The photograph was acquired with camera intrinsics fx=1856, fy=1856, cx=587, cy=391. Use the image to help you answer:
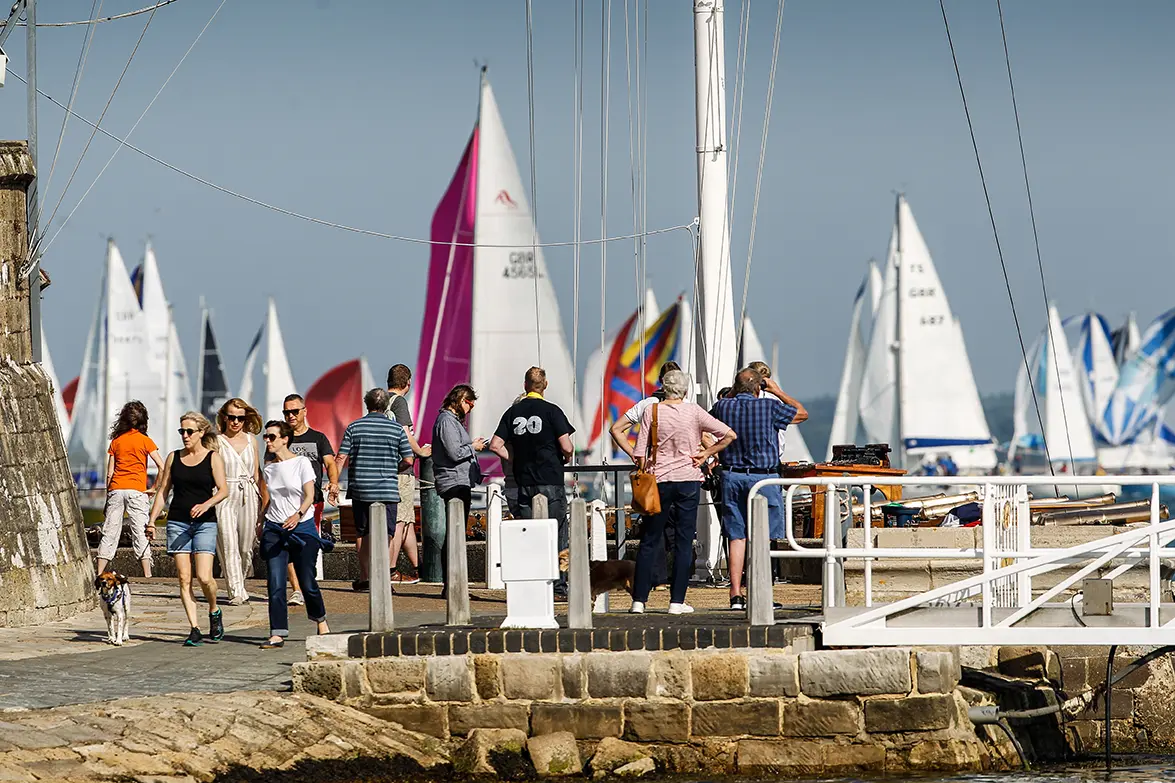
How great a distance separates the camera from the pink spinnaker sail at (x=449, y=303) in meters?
38.3

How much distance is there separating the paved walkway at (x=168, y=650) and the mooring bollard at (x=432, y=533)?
0.38m

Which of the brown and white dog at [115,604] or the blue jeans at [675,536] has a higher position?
the blue jeans at [675,536]

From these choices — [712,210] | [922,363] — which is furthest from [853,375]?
[712,210]

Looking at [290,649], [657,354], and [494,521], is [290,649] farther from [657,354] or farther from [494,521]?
[657,354]

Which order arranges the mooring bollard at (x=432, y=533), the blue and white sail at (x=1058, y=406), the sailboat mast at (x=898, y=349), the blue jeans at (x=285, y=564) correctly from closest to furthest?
1. the blue jeans at (x=285, y=564)
2. the mooring bollard at (x=432, y=533)
3. the sailboat mast at (x=898, y=349)
4. the blue and white sail at (x=1058, y=406)

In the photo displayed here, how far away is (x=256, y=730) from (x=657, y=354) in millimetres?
54098

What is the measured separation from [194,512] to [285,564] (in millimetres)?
723

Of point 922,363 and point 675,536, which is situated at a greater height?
point 922,363

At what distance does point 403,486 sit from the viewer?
1695 cm

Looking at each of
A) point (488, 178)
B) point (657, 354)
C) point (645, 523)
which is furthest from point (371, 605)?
point (657, 354)

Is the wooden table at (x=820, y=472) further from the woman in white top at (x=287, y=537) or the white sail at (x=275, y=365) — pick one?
the white sail at (x=275, y=365)

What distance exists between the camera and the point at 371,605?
1109 cm

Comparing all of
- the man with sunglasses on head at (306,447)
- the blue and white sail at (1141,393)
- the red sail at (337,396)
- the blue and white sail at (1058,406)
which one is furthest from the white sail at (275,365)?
the man with sunglasses on head at (306,447)

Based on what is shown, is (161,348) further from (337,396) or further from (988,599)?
(988,599)
